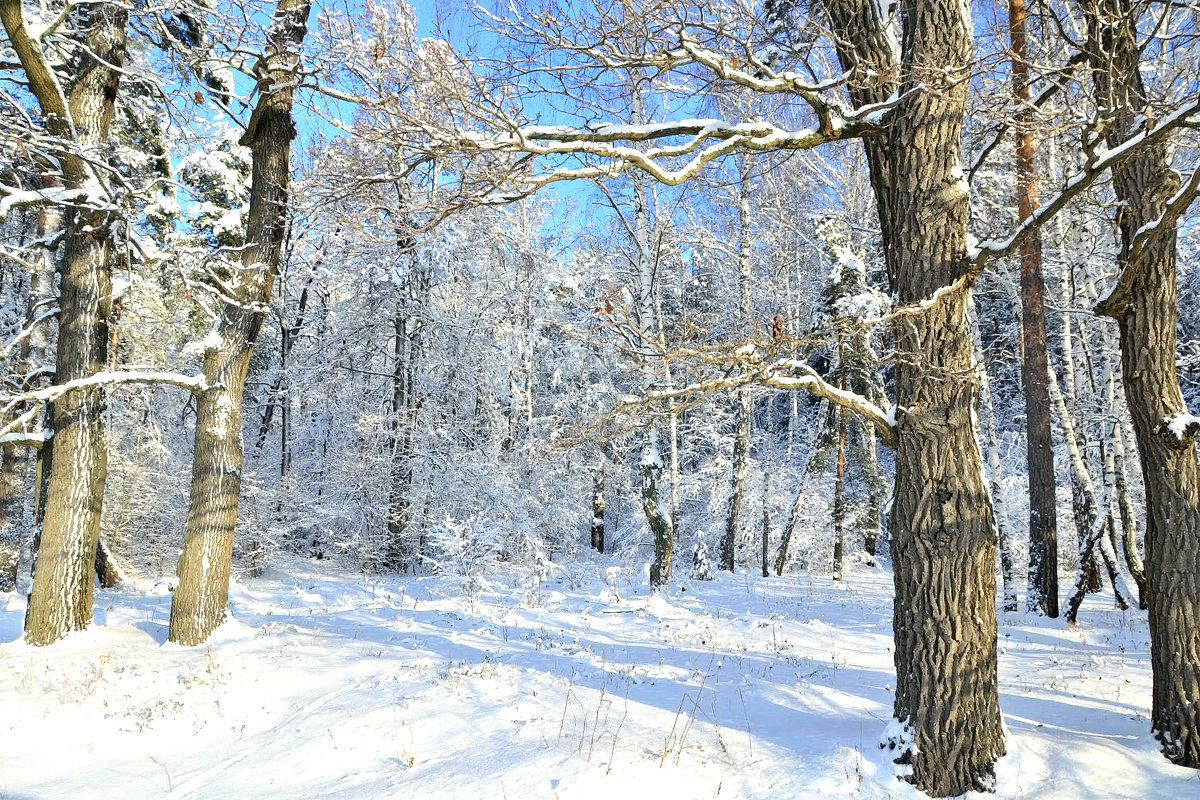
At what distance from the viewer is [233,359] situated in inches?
296

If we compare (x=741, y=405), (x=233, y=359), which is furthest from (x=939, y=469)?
(x=741, y=405)

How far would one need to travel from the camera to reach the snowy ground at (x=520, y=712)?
3877mm

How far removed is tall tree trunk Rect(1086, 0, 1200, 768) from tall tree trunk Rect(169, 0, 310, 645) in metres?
7.33

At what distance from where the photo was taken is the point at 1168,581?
4352 millimetres

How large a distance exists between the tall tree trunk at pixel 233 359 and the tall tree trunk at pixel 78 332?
1.21 m

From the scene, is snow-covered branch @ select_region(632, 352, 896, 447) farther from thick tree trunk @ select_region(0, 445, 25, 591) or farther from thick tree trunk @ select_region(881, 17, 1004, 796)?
thick tree trunk @ select_region(0, 445, 25, 591)

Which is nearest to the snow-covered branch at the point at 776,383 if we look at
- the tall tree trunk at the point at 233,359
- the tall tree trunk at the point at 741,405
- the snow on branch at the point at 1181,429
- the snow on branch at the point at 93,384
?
the snow on branch at the point at 1181,429

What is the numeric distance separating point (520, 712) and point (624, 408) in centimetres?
245

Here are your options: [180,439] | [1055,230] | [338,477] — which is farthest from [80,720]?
[180,439]

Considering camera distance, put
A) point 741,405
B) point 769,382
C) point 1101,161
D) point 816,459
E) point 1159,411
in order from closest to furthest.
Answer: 1. point 1101,161
2. point 769,382
3. point 1159,411
4. point 741,405
5. point 816,459

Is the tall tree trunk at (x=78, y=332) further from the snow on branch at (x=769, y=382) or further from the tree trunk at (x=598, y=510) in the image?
the tree trunk at (x=598, y=510)

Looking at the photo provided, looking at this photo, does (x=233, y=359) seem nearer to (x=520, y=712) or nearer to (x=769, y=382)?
(x=520, y=712)

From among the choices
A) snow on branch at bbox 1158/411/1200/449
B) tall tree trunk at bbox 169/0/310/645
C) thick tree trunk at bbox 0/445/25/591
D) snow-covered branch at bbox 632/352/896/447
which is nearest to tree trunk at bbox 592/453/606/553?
thick tree trunk at bbox 0/445/25/591

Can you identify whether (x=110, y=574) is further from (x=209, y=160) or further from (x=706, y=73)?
(x=706, y=73)
